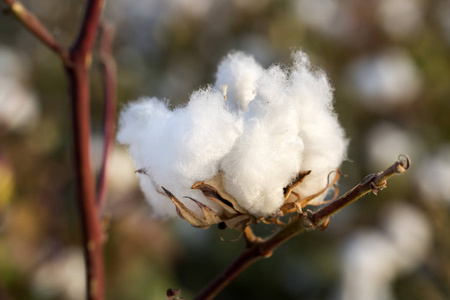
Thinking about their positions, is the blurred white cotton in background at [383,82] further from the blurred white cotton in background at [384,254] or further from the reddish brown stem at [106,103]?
the reddish brown stem at [106,103]

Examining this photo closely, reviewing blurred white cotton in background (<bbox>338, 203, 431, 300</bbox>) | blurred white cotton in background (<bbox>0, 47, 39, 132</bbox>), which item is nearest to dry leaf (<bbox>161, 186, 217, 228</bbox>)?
blurred white cotton in background (<bbox>338, 203, 431, 300</bbox>)

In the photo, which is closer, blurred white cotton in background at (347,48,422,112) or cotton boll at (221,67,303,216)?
cotton boll at (221,67,303,216)

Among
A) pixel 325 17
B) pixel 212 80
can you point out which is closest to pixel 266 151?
pixel 212 80

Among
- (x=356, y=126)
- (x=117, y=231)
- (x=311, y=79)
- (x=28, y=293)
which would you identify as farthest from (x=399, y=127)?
(x=311, y=79)

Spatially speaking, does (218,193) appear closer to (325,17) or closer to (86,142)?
(86,142)

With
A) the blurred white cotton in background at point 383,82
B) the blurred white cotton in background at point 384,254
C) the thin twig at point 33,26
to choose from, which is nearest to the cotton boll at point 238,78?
the thin twig at point 33,26

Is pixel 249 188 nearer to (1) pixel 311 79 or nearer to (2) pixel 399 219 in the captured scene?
(1) pixel 311 79

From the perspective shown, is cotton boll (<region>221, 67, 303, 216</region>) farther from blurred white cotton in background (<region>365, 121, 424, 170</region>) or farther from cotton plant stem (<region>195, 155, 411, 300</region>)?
blurred white cotton in background (<region>365, 121, 424, 170</region>)
